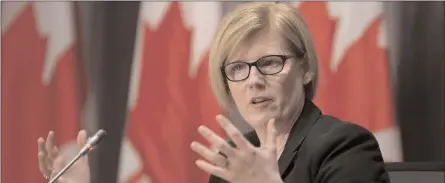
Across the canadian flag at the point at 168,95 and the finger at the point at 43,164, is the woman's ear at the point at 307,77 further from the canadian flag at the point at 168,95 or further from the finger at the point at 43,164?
the canadian flag at the point at 168,95

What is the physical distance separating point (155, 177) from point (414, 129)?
91 cm

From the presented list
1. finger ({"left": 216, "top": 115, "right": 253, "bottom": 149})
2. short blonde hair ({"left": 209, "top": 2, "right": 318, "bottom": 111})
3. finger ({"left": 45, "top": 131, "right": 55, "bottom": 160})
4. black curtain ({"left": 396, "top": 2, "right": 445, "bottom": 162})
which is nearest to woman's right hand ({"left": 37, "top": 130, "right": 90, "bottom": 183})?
finger ({"left": 45, "top": 131, "right": 55, "bottom": 160})

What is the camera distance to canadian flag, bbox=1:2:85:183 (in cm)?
201

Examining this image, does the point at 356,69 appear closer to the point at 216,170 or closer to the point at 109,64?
the point at 109,64

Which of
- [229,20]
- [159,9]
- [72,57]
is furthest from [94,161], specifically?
[229,20]

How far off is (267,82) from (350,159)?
0.24 metres

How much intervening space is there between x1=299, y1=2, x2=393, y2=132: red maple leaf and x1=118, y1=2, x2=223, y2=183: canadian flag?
38 centimetres

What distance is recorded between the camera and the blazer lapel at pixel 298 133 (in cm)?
108

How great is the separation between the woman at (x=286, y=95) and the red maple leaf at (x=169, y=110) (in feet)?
2.37

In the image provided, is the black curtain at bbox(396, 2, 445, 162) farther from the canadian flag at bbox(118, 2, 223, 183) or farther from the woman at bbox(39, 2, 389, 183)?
the woman at bbox(39, 2, 389, 183)

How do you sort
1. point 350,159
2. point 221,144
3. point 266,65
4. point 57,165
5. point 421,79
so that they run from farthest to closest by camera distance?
point 421,79
point 57,165
point 266,65
point 350,159
point 221,144

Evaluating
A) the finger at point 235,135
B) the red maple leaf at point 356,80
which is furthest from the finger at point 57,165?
the red maple leaf at point 356,80

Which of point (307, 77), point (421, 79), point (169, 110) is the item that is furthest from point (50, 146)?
point (421, 79)

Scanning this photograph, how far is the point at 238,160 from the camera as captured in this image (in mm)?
892
